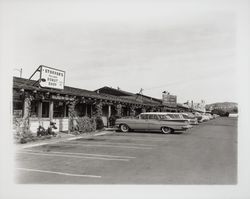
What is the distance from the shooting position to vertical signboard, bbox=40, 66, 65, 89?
47.1 ft

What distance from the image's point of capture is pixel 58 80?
15.6 meters

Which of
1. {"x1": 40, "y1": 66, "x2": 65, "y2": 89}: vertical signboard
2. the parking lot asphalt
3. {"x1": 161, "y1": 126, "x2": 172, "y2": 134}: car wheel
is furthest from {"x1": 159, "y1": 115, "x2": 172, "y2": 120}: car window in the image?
the parking lot asphalt

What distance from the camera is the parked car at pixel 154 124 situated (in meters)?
19.0

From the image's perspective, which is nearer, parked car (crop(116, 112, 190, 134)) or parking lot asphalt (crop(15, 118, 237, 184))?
parking lot asphalt (crop(15, 118, 237, 184))

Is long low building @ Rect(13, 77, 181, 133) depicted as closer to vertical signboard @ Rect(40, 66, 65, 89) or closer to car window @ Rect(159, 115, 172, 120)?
vertical signboard @ Rect(40, 66, 65, 89)

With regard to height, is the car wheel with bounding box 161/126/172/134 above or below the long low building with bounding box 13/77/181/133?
below

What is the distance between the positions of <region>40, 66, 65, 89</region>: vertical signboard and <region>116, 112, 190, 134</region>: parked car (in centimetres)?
582

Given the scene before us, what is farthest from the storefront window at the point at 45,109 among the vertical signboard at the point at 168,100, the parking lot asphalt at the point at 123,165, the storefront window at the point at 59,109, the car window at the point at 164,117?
the vertical signboard at the point at 168,100

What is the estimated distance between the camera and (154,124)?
63.4 feet

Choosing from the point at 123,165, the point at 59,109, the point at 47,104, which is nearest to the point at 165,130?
the point at 59,109

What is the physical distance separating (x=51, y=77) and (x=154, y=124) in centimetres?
747

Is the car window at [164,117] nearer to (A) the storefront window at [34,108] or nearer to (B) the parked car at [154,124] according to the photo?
(B) the parked car at [154,124]

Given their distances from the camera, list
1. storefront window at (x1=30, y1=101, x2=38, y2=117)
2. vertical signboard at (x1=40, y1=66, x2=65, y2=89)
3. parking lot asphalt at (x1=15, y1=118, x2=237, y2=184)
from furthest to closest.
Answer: storefront window at (x1=30, y1=101, x2=38, y2=117)
vertical signboard at (x1=40, y1=66, x2=65, y2=89)
parking lot asphalt at (x1=15, y1=118, x2=237, y2=184)

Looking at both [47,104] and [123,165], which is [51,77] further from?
[123,165]
